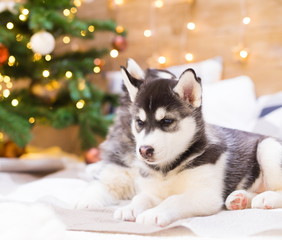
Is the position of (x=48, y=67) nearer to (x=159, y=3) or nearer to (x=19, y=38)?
(x=19, y=38)

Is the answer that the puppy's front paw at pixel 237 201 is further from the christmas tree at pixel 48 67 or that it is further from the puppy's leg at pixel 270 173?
the christmas tree at pixel 48 67

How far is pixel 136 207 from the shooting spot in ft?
4.91

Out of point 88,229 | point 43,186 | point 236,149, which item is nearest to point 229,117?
point 236,149

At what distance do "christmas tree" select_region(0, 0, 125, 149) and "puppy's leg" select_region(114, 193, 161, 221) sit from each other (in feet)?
4.05

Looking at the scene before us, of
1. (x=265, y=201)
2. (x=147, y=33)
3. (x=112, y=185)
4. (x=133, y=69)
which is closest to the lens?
(x=265, y=201)

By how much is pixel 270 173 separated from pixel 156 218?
0.51m

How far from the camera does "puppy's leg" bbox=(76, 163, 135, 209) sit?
1.83 m

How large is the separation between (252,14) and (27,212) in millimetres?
1933

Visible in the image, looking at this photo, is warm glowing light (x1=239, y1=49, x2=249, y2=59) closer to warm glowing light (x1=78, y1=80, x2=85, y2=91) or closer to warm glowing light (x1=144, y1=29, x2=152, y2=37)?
warm glowing light (x1=144, y1=29, x2=152, y2=37)

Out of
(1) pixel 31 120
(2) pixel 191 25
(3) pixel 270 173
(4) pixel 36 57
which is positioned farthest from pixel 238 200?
(4) pixel 36 57

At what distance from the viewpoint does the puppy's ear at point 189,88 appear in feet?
4.93

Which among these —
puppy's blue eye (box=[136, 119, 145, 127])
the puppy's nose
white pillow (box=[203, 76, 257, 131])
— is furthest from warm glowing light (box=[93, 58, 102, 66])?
the puppy's nose

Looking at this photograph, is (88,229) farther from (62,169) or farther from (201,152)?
(62,169)

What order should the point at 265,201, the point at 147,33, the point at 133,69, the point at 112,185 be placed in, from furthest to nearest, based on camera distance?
the point at 147,33
the point at 112,185
the point at 133,69
the point at 265,201
